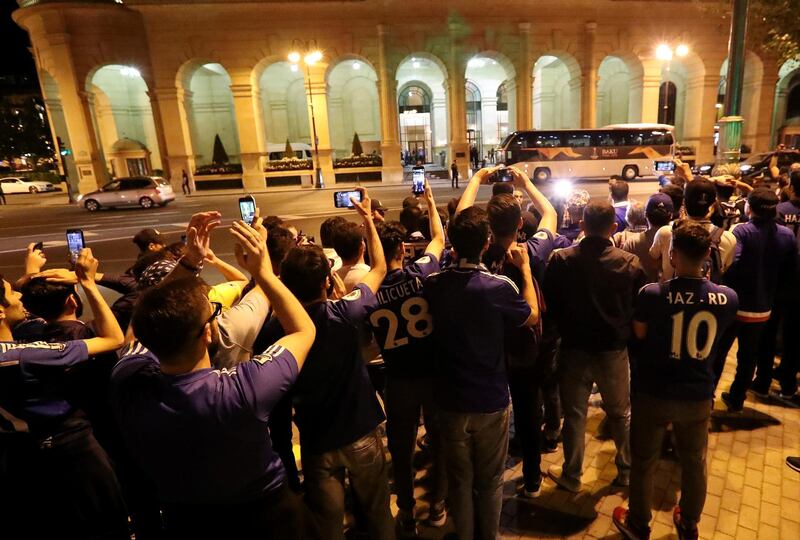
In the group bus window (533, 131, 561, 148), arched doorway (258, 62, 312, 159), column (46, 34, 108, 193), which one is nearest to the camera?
bus window (533, 131, 561, 148)

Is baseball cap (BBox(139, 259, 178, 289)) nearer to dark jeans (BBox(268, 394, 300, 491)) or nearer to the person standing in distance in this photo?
dark jeans (BBox(268, 394, 300, 491))

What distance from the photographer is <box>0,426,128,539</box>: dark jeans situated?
8.79 feet

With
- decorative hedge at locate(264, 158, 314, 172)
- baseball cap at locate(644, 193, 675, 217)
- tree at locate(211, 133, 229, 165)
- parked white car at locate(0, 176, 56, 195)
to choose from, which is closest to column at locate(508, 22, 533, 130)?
decorative hedge at locate(264, 158, 314, 172)

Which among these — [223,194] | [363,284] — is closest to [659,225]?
[363,284]

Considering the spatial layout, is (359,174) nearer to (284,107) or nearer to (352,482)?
(284,107)

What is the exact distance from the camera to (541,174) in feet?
88.7

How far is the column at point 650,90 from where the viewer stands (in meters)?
33.2

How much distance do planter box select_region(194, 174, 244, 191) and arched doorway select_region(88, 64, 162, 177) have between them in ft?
19.4

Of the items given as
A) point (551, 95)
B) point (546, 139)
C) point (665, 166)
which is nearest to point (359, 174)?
point (546, 139)

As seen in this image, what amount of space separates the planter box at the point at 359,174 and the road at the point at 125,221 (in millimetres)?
4716

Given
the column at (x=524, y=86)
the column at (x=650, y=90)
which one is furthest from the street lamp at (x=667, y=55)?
the column at (x=524, y=86)

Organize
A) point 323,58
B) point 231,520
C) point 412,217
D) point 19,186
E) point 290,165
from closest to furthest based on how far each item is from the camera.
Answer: point 231,520 < point 412,217 < point 323,58 < point 290,165 < point 19,186

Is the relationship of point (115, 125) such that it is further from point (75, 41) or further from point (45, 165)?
point (45, 165)

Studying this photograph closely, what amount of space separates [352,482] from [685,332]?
2105mm
